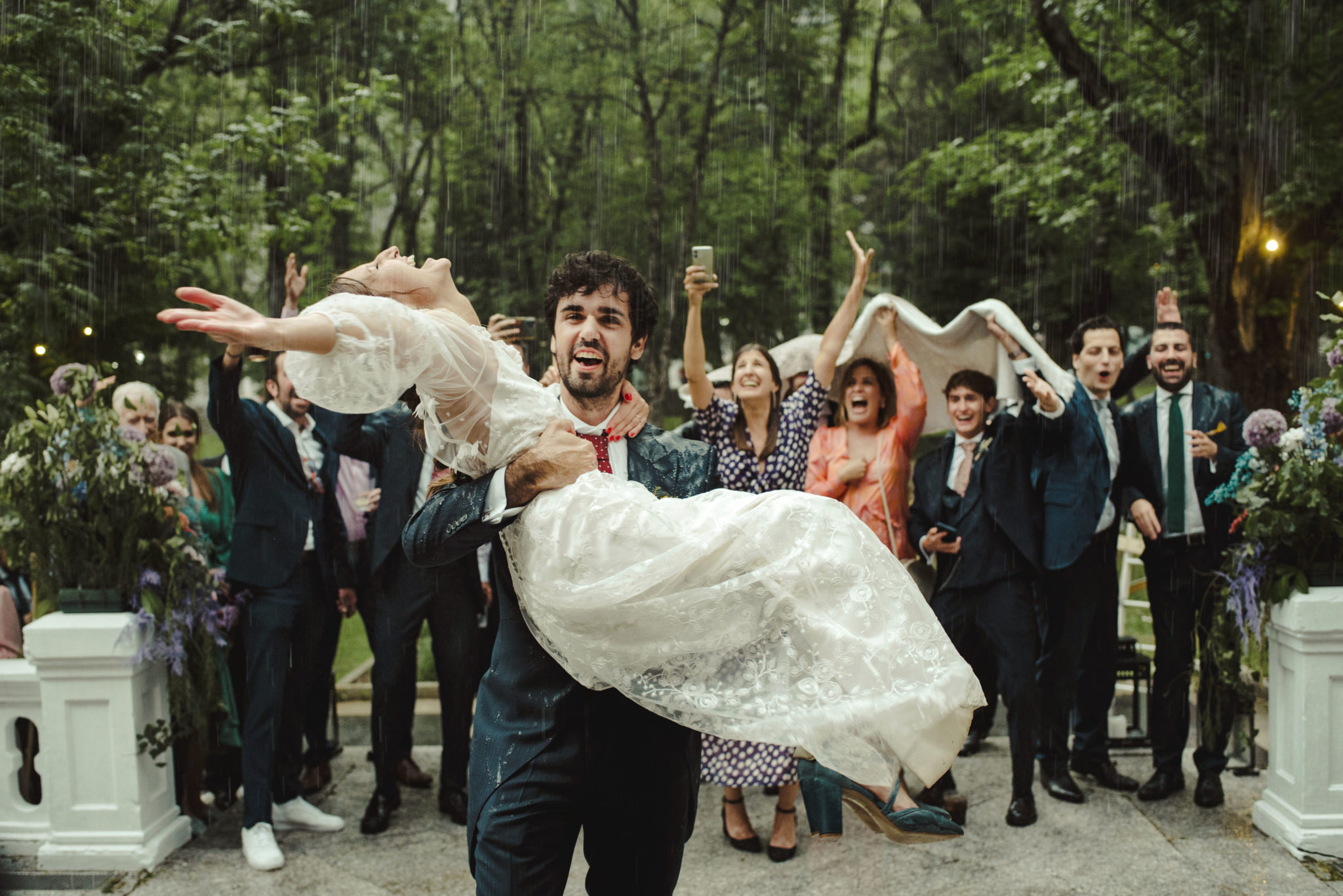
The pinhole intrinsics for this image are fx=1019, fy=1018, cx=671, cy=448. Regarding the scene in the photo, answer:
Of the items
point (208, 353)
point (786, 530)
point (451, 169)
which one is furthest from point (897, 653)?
point (208, 353)

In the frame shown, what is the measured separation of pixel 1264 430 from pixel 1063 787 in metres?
1.95

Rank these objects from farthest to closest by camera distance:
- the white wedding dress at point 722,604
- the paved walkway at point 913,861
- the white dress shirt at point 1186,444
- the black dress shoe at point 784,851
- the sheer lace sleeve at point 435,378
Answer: the white dress shirt at point 1186,444, the black dress shoe at point 784,851, the paved walkway at point 913,861, the white wedding dress at point 722,604, the sheer lace sleeve at point 435,378

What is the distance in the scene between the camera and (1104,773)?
5.18 metres

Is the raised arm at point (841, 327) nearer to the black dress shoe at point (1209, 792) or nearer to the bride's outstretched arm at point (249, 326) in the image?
the black dress shoe at point (1209, 792)

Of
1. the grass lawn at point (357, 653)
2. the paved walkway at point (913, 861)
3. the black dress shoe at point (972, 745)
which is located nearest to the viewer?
the paved walkway at point (913, 861)

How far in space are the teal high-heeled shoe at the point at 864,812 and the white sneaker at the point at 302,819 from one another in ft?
10.7

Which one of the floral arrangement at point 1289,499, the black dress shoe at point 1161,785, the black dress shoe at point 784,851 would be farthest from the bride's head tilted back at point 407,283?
the black dress shoe at point 1161,785

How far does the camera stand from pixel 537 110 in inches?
644

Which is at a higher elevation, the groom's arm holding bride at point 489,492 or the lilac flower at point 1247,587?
the groom's arm holding bride at point 489,492

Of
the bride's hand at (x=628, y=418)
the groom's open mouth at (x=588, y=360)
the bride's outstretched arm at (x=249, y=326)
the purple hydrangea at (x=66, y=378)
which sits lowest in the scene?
the bride's hand at (x=628, y=418)

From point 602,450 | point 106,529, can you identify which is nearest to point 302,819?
point 106,529

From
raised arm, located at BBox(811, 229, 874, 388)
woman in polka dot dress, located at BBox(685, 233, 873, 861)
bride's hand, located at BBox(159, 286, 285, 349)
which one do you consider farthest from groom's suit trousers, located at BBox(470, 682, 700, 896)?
raised arm, located at BBox(811, 229, 874, 388)

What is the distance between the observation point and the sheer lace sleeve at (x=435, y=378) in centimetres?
190

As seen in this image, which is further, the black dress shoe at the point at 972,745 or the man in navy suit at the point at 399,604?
the black dress shoe at the point at 972,745
